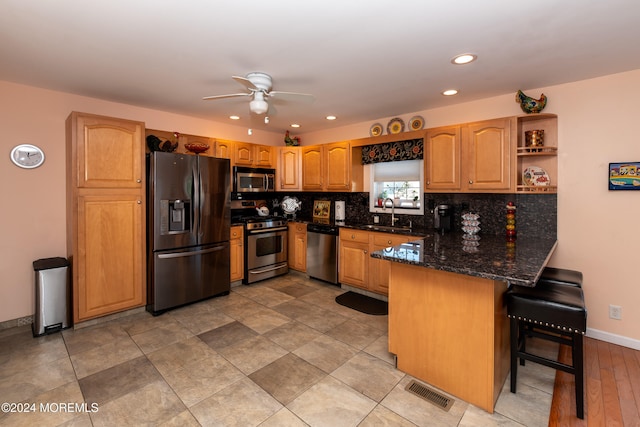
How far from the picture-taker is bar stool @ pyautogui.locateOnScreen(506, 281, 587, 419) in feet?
5.94

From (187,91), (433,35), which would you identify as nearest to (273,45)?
(433,35)

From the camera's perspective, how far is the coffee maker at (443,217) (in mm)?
3441

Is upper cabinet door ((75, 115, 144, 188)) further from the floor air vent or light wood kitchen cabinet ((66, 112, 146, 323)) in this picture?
the floor air vent

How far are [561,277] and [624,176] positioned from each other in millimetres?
1099

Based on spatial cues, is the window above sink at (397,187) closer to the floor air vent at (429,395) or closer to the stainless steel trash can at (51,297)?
the floor air vent at (429,395)

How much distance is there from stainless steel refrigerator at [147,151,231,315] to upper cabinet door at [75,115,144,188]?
179 millimetres

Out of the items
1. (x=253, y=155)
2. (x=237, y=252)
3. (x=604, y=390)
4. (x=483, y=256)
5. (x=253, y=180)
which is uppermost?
(x=253, y=155)

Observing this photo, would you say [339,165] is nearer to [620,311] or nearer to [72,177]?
[72,177]

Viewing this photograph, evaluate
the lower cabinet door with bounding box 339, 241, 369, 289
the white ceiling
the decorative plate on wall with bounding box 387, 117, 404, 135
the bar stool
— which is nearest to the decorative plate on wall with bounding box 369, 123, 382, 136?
the decorative plate on wall with bounding box 387, 117, 404, 135

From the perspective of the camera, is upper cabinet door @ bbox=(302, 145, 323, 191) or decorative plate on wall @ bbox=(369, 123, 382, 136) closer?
decorative plate on wall @ bbox=(369, 123, 382, 136)

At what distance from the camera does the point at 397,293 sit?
7.50 ft

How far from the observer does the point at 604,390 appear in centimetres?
210

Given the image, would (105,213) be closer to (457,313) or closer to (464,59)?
(457,313)

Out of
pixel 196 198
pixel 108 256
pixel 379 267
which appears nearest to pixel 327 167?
pixel 379 267
